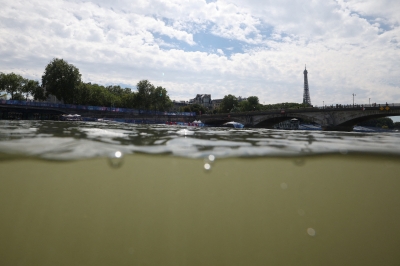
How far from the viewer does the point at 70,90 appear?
68.2 meters

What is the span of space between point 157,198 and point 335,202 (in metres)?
2.05

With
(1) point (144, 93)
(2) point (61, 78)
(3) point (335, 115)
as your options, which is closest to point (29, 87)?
(2) point (61, 78)

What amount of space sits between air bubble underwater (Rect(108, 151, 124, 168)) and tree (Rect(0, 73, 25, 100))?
303ft

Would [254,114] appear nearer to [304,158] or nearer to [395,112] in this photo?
[395,112]

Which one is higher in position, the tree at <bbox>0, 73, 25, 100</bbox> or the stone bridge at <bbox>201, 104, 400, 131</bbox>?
the tree at <bbox>0, 73, 25, 100</bbox>

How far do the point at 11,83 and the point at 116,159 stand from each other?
306 feet

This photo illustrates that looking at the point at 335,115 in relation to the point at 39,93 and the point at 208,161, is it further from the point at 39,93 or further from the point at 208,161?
the point at 39,93

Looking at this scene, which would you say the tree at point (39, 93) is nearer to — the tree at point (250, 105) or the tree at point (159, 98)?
the tree at point (159, 98)

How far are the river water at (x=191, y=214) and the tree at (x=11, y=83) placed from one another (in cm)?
9194

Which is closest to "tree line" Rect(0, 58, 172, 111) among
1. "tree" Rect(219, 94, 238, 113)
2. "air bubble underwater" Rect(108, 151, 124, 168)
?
"tree" Rect(219, 94, 238, 113)

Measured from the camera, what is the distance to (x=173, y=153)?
5320 mm

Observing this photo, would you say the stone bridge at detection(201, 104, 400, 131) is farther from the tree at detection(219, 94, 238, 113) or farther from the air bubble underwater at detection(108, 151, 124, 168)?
the air bubble underwater at detection(108, 151, 124, 168)

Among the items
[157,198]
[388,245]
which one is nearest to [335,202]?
[388,245]

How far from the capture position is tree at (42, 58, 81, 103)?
66.5 metres
